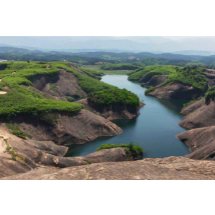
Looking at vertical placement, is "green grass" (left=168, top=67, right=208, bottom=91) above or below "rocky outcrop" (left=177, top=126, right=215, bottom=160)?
above

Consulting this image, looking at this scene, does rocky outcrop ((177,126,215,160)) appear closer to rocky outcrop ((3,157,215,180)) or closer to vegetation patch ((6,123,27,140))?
rocky outcrop ((3,157,215,180))

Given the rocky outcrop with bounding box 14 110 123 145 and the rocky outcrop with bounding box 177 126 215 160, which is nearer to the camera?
the rocky outcrop with bounding box 177 126 215 160

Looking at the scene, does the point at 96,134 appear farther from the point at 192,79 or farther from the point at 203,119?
the point at 192,79

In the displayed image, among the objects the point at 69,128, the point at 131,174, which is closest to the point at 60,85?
the point at 69,128

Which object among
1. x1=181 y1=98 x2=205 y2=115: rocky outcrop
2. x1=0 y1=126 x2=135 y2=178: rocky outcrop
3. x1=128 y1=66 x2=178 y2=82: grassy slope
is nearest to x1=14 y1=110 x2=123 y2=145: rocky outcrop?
x1=0 y1=126 x2=135 y2=178: rocky outcrop

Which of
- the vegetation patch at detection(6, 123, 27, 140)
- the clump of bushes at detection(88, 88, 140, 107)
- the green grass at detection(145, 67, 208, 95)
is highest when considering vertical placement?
the green grass at detection(145, 67, 208, 95)
